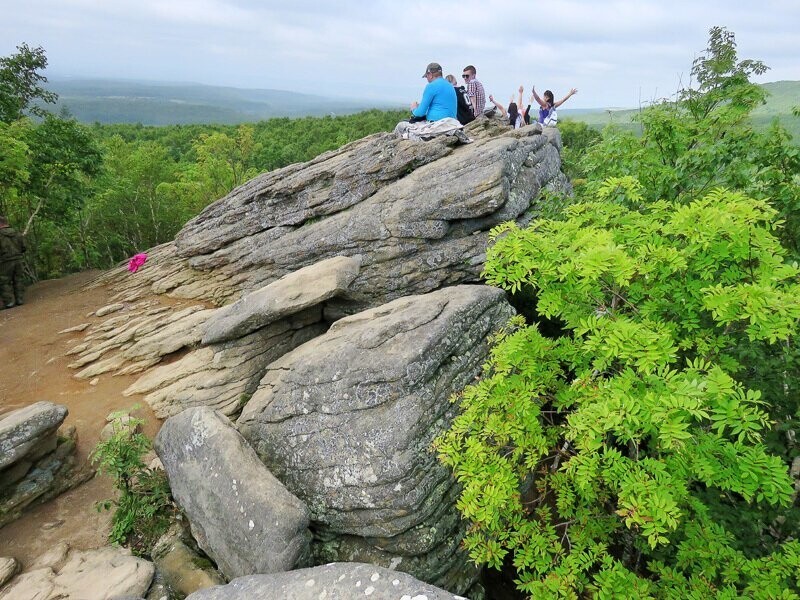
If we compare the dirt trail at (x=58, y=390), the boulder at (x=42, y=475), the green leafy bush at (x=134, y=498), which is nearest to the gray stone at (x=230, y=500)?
the green leafy bush at (x=134, y=498)

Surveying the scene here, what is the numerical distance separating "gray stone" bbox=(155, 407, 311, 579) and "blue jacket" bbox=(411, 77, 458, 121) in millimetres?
14028

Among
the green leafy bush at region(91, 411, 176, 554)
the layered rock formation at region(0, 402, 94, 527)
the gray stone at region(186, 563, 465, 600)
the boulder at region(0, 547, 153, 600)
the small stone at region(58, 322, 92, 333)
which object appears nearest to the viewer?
the gray stone at region(186, 563, 465, 600)

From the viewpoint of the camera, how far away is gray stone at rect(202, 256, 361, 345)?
11.5 meters

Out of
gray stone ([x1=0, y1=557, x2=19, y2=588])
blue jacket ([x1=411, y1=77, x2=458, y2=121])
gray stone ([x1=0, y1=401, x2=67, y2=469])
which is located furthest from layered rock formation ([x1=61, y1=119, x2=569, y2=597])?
gray stone ([x1=0, y1=557, x2=19, y2=588])

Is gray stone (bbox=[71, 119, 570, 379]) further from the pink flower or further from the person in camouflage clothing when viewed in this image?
the person in camouflage clothing

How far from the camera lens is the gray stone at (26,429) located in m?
9.18

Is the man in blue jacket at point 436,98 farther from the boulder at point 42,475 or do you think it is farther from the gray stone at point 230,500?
the boulder at point 42,475

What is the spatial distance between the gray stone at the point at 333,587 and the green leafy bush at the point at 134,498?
3.19 meters

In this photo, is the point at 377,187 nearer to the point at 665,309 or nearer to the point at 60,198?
the point at 665,309

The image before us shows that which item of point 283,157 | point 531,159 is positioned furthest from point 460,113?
point 283,157

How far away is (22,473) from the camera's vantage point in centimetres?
969

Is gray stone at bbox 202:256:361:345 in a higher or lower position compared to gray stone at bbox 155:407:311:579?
higher

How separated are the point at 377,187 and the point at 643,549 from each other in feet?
44.4

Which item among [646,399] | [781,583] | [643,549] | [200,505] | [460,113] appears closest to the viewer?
[646,399]
